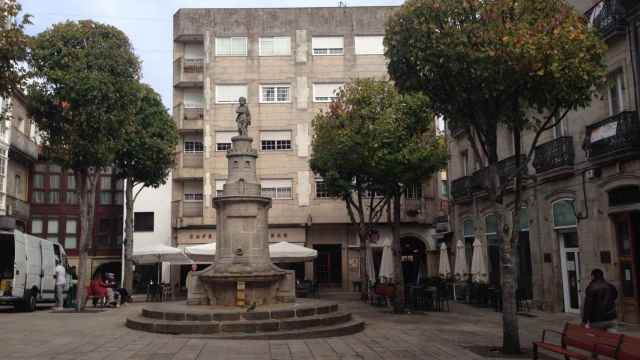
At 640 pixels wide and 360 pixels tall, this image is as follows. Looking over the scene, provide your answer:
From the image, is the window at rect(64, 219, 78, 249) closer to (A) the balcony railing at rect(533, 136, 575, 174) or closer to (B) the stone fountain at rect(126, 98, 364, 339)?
(B) the stone fountain at rect(126, 98, 364, 339)

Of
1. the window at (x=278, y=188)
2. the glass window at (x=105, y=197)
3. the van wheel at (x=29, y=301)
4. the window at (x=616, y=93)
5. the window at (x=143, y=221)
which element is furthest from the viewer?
the glass window at (x=105, y=197)

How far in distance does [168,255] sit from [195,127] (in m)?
11.4

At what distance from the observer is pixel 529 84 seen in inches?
481

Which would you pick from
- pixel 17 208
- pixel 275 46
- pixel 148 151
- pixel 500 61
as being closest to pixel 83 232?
pixel 148 151

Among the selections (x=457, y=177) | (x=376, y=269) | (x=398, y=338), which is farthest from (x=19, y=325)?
(x=376, y=269)

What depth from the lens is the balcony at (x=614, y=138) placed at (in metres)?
16.2

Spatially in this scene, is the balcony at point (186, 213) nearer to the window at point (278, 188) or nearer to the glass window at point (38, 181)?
the window at point (278, 188)

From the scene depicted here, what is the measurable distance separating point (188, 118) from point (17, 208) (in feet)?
36.8

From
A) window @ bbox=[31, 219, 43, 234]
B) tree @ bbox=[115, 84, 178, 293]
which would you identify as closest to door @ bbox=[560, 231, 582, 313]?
tree @ bbox=[115, 84, 178, 293]

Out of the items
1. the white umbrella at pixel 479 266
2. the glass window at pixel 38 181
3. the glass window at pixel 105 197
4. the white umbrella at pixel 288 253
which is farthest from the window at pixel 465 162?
the glass window at pixel 38 181

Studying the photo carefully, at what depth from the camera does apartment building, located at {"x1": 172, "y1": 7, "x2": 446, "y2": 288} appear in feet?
121

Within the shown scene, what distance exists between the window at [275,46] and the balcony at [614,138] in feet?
75.9

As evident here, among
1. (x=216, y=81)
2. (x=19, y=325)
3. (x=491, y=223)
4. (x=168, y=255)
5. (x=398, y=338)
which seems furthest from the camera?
(x=216, y=81)

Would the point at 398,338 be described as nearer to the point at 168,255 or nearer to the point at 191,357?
→ the point at 191,357
